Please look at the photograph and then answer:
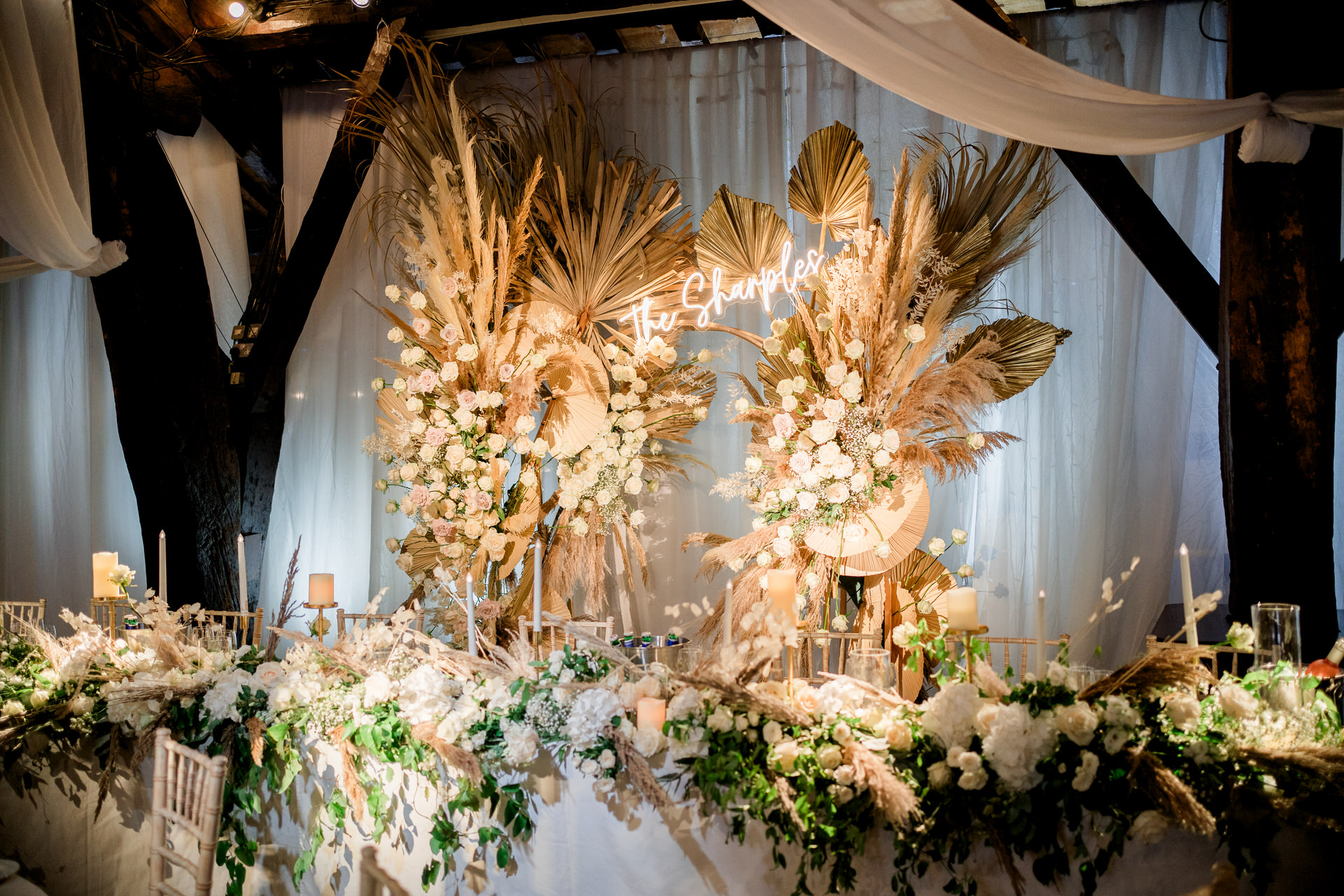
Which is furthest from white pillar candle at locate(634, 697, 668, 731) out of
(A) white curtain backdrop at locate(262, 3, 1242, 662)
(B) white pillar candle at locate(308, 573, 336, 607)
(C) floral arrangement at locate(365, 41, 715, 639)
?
(A) white curtain backdrop at locate(262, 3, 1242, 662)

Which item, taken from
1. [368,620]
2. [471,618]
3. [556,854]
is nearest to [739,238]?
[368,620]

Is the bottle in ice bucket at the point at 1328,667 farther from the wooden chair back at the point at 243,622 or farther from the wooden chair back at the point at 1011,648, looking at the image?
the wooden chair back at the point at 243,622

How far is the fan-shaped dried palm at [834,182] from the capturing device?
3992mm

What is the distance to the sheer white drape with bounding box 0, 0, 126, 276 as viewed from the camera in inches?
134

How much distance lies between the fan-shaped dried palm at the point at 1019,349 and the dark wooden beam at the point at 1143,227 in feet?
1.34

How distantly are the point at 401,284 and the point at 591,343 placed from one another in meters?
1.30

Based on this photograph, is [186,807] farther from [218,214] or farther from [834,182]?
[218,214]

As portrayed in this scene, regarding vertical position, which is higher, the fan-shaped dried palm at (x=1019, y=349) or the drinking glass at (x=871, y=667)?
the fan-shaped dried palm at (x=1019, y=349)

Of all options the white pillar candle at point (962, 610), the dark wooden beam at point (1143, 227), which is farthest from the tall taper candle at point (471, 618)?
the dark wooden beam at point (1143, 227)

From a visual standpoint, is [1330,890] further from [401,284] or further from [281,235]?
[281,235]

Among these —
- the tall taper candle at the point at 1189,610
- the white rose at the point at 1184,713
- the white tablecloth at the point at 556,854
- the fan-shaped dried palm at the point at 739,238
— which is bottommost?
the white tablecloth at the point at 556,854

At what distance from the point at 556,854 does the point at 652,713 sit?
427 millimetres

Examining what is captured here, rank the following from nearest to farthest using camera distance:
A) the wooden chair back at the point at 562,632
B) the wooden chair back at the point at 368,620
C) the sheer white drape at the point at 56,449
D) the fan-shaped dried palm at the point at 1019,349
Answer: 1. the wooden chair back at the point at 562,632
2. the wooden chair back at the point at 368,620
3. the fan-shaped dried palm at the point at 1019,349
4. the sheer white drape at the point at 56,449

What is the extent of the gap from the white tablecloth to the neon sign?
2.40 m
